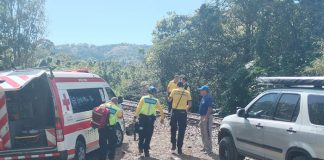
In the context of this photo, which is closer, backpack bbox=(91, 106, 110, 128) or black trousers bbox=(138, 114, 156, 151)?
backpack bbox=(91, 106, 110, 128)

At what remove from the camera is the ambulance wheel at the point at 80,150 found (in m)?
9.50

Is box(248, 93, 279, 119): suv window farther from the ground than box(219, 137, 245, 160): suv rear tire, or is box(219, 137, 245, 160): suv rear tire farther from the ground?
box(248, 93, 279, 119): suv window

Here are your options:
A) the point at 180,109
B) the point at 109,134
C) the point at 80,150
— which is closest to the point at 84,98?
the point at 109,134

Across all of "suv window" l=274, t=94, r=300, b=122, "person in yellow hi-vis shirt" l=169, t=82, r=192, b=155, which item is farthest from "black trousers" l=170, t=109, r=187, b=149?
"suv window" l=274, t=94, r=300, b=122

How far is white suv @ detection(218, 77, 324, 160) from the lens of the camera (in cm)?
645

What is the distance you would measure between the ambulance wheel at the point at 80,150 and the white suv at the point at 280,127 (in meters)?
3.22

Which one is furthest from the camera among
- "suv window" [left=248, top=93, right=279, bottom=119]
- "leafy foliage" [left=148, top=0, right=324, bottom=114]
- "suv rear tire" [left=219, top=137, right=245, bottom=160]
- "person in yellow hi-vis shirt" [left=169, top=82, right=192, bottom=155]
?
"leafy foliage" [left=148, top=0, right=324, bottom=114]

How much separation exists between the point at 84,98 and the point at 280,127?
5.18m

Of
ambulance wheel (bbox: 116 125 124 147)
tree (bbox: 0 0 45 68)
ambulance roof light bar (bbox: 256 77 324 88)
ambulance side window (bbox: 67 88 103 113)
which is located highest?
tree (bbox: 0 0 45 68)

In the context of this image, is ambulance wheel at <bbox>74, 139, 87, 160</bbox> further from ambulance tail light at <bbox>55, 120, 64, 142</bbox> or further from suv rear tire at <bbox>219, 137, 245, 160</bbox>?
suv rear tire at <bbox>219, 137, 245, 160</bbox>

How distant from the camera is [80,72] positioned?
11234 millimetres

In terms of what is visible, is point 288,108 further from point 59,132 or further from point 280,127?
point 59,132

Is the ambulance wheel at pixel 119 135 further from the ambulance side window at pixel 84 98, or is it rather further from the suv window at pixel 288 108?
the suv window at pixel 288 108

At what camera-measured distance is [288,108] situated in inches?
285
